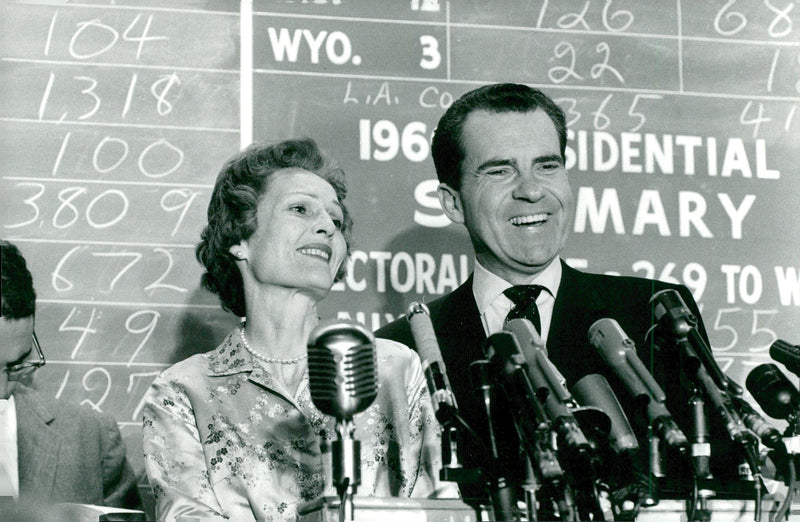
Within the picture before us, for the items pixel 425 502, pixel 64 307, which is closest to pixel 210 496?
pixel 425 502

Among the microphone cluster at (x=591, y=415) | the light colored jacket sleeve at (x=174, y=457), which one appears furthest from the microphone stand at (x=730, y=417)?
the light colored jacket sleeve at (x=174, y=457)

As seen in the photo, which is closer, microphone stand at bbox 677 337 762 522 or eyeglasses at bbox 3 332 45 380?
microphone stand at bbox 677 337 762 522

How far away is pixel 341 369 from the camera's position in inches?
70.6

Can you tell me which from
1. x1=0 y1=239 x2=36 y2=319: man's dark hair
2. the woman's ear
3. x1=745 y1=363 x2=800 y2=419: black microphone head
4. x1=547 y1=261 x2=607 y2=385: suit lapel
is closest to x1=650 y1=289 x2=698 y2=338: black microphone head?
x1=745 y1=363 x2=800 y2=419: black microphone head

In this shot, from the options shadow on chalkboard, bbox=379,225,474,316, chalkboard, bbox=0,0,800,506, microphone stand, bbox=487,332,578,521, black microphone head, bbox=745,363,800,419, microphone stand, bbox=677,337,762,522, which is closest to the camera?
microphone stand, bbox=487,332,578,521

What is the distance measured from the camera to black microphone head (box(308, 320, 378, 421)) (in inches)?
70.6

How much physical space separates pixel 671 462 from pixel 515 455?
1.49ft

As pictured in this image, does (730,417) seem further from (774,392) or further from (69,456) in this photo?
(69,456)

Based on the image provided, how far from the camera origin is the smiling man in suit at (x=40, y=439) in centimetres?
326

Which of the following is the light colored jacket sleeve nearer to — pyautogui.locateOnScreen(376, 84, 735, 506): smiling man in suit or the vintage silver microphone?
pyautogui.locateOnScreen(376, 84, 735, 506): smiling man in suit

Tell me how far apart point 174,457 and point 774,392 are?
1.31m

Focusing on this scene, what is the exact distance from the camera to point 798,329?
4031 mm

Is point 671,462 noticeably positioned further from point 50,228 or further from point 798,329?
Result: point 50,228

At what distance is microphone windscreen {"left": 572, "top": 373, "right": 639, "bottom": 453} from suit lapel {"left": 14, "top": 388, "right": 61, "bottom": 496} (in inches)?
65.8
